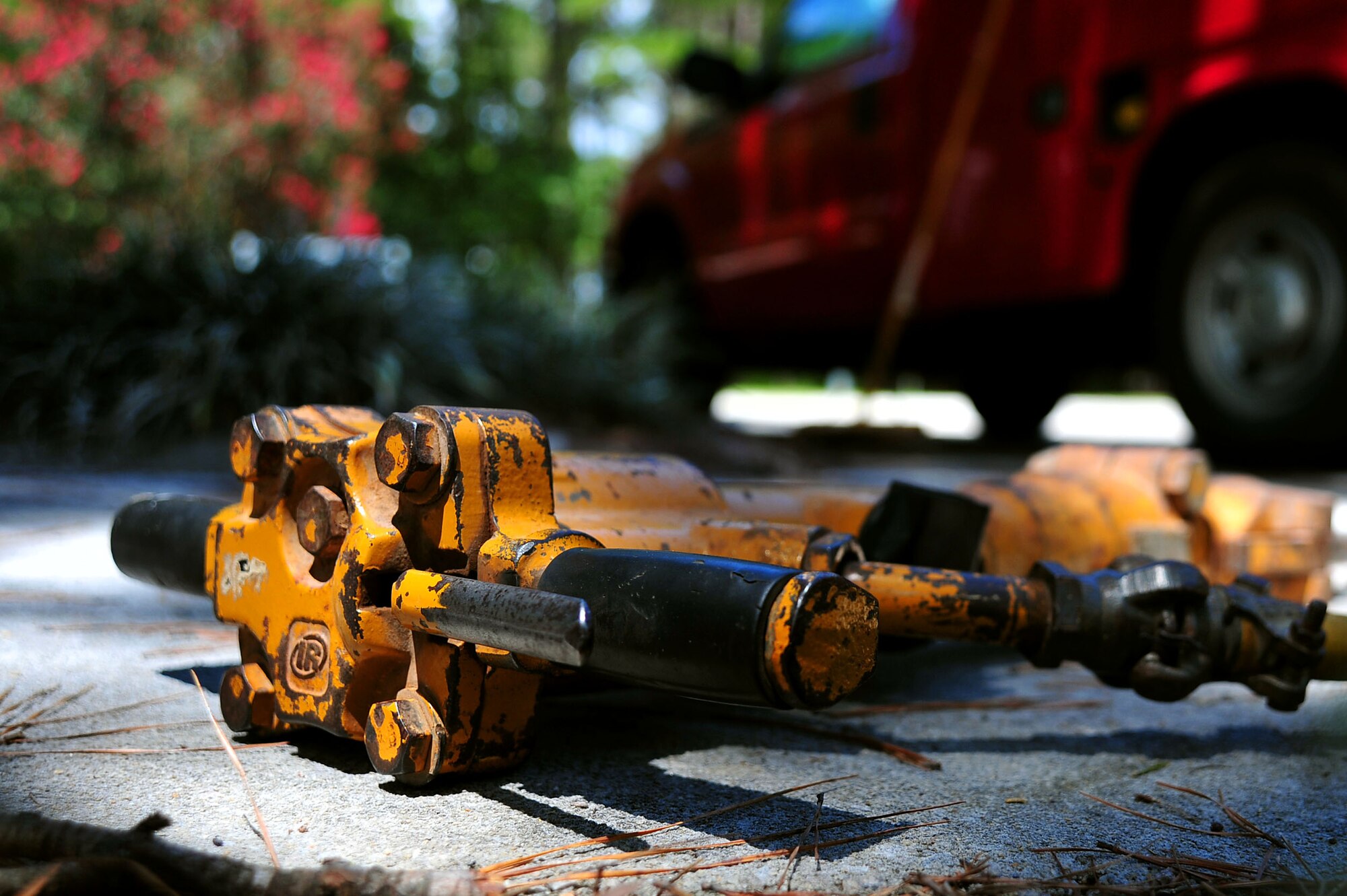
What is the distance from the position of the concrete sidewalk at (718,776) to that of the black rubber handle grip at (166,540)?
0.51 ft

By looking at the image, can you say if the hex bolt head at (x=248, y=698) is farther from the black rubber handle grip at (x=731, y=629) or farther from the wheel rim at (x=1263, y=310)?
the wheel rim at (x=1263, y=310)

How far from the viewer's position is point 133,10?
5539mm

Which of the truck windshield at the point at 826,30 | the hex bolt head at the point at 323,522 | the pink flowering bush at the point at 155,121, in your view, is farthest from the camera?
the pink flowering bush at the point at 155,121

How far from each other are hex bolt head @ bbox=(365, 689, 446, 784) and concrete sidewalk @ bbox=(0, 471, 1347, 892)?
0.04m

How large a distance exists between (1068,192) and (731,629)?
316 centimetres

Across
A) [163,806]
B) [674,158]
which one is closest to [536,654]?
[163,806]

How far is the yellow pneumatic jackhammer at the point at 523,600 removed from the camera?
35.5 inches

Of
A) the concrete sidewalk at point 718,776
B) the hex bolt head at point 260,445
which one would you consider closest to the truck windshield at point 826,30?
the concrete sidewalk at point 718,776

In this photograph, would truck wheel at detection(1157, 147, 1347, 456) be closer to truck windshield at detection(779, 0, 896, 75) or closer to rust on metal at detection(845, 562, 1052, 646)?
truck windshield at detection(779, 0, 896, 75)

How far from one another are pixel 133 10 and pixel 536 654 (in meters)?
5.67

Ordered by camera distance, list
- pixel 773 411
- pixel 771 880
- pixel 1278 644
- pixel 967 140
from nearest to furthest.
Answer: pixel 771 880, pixel 1278 644, pixel 967 140, pixel 773 411

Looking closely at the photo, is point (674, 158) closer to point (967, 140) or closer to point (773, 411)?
point (967, 140)

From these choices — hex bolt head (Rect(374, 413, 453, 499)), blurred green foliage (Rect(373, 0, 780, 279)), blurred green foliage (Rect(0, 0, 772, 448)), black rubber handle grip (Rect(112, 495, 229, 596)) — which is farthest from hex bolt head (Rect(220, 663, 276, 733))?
blurred green foliage (Rect(373, 0, 780, 279))

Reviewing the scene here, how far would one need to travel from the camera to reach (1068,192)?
12.0 feet
